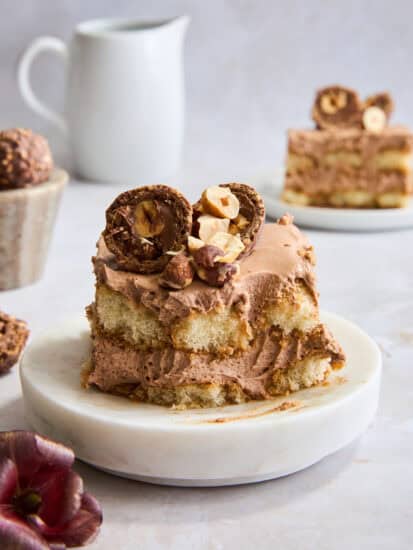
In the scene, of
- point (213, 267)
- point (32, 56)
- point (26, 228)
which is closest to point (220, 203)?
point (213, 267)

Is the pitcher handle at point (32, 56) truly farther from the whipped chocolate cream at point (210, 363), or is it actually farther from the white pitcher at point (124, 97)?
the whipped chocolate cream at point (210, 363)

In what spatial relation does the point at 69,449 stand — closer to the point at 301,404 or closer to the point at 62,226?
the point at 301,404

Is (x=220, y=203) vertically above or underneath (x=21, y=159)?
above

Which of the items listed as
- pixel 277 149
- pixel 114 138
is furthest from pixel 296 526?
pixel 277 149

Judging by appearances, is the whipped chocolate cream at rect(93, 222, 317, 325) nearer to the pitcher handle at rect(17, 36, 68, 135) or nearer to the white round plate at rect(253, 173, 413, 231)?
the white round plate at rect(253, 173, 413, 231)

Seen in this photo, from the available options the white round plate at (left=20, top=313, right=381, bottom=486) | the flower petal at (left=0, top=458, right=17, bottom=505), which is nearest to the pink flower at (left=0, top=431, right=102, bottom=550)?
the flower petal at (left=0, top=458, right=17, bottom=505)

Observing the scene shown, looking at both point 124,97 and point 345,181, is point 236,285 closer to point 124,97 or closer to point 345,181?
point 345,181

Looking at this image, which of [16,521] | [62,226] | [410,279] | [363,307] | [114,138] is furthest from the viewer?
[114,138]
